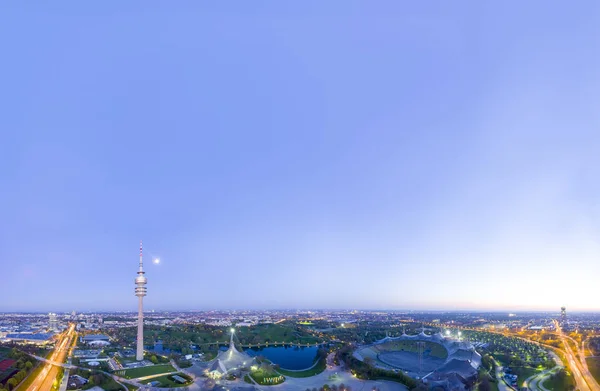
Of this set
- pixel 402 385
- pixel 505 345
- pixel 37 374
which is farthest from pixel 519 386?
pixel 37 374

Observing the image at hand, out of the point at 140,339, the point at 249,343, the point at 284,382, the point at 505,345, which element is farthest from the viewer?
the point at 249,343

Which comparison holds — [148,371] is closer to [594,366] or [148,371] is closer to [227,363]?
[227,363]

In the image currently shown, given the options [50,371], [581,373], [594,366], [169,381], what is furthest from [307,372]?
[594,366]

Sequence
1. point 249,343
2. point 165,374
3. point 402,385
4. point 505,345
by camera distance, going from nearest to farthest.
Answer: point 402,385 < point 165,374 < point 505,345 < point 249,343

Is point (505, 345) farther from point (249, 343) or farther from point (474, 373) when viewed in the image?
point (249, 343)

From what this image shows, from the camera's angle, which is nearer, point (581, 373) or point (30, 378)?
point (30, 378)

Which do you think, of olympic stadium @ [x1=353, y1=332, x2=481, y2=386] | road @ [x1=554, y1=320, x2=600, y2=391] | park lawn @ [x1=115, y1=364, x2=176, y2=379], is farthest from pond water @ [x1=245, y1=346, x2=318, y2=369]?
road @ [x1=554, y1=320, x2=600, y2=391]
